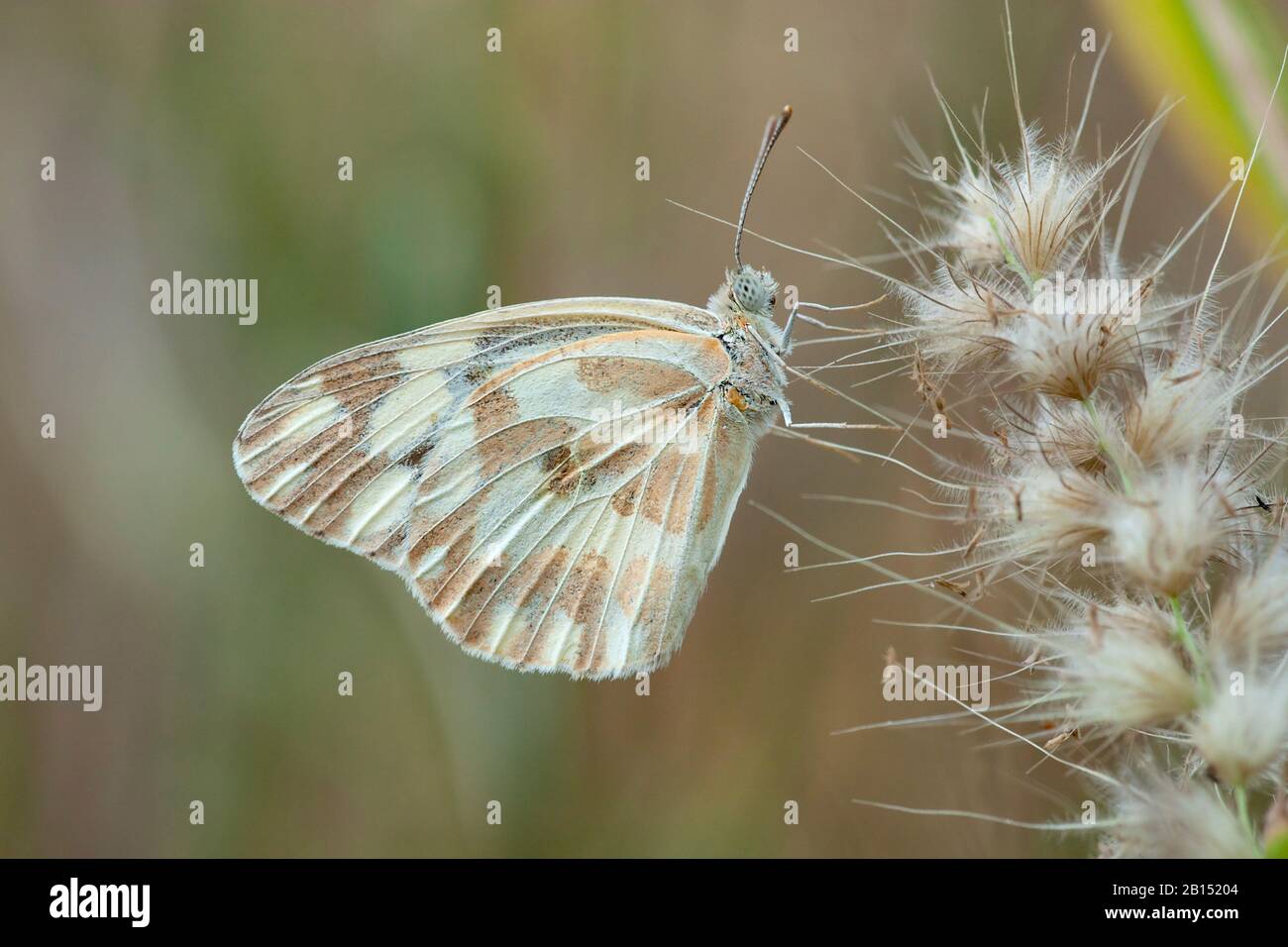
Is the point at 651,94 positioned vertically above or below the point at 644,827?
above

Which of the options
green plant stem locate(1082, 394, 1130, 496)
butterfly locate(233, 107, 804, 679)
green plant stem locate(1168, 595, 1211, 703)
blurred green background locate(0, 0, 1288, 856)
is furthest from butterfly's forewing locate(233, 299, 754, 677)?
green plant stem locate(1168, 595, 1211, 703)

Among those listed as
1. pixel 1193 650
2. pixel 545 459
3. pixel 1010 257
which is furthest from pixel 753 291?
pixel 1193 650

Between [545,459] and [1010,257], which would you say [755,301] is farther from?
[1010,257]

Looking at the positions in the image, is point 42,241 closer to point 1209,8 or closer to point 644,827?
point 644,827

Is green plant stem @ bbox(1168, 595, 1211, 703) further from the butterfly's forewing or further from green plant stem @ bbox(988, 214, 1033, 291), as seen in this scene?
the butterfly's forewing

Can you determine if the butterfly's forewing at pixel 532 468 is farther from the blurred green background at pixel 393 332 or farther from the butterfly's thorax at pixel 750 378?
the blurred green background at pixel 393 332

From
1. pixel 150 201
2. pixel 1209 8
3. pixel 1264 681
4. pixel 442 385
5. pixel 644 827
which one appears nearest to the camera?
pixel 1264 681

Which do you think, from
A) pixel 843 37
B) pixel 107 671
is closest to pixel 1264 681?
pixel 843 37
